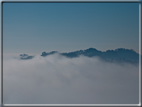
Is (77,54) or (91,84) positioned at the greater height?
(77,54)

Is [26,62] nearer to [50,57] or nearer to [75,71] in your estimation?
[50,57]

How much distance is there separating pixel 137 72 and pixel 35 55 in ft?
6.65

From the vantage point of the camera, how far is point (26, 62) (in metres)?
2.48

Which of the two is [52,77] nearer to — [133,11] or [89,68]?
[89,68]

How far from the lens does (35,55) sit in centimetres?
250

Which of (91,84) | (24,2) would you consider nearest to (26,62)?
(24,2)

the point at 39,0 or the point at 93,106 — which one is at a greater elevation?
the point at 39,0

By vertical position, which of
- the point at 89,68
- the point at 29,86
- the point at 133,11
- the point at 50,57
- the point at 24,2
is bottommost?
the point at 29,86

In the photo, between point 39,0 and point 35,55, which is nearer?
point 39,0

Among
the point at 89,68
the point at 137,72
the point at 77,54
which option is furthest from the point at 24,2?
the point at 137,72

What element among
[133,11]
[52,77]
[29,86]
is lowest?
[29,86]

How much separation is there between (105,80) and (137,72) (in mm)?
639

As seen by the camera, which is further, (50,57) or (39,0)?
(50,57)

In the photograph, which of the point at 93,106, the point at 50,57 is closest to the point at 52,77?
the point at 50,57
